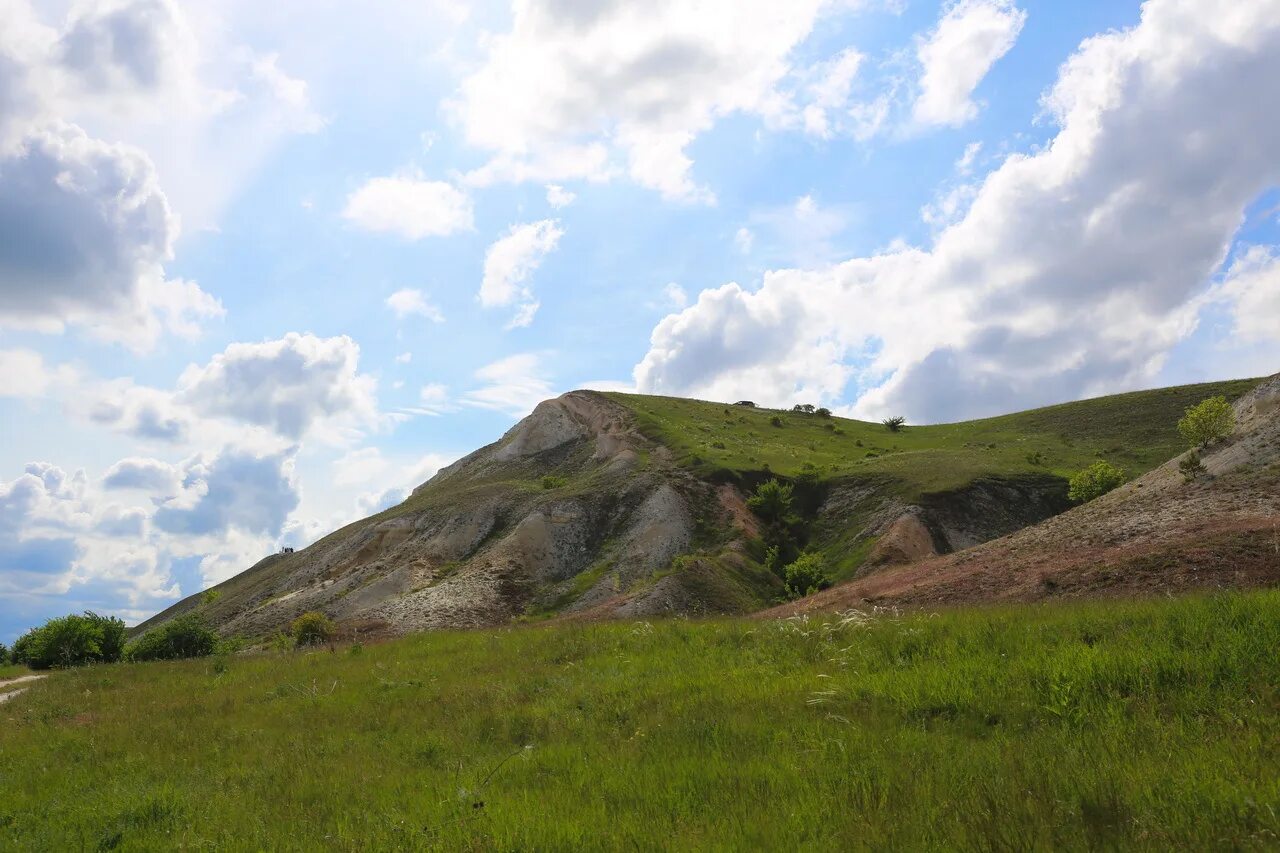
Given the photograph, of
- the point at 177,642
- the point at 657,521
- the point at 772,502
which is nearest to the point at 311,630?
the point at 177,642

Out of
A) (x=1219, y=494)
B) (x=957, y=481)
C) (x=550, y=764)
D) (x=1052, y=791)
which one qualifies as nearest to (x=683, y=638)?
(x=550, y=764)

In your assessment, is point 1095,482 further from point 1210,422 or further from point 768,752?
point 768,752

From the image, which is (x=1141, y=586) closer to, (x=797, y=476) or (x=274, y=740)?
(x=274, y=740)

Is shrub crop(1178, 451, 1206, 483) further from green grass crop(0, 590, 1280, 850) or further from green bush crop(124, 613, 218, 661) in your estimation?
green bush crop(124, 613, 218, 661)

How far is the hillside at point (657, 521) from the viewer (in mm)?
43969

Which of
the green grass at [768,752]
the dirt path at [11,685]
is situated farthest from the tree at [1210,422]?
the dirt path at [11,685]

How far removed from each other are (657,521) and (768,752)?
144ft

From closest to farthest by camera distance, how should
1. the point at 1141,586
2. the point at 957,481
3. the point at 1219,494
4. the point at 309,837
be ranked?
the point at 309,837 < the point at 1141,586 < the point at 1219,494 < the point at 957,481

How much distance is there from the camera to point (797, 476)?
57938mm

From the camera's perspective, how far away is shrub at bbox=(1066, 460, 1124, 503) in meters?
41.7

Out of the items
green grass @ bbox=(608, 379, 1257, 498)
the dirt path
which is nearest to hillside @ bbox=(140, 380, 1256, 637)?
green grass @ bbox=(608, 379, 1257, 498)

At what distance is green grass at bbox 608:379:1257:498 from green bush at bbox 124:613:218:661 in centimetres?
3636

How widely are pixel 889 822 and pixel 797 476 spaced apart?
53.5 m

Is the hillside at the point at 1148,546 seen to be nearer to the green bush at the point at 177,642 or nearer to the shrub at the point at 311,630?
the shrub at the point at 311,630
